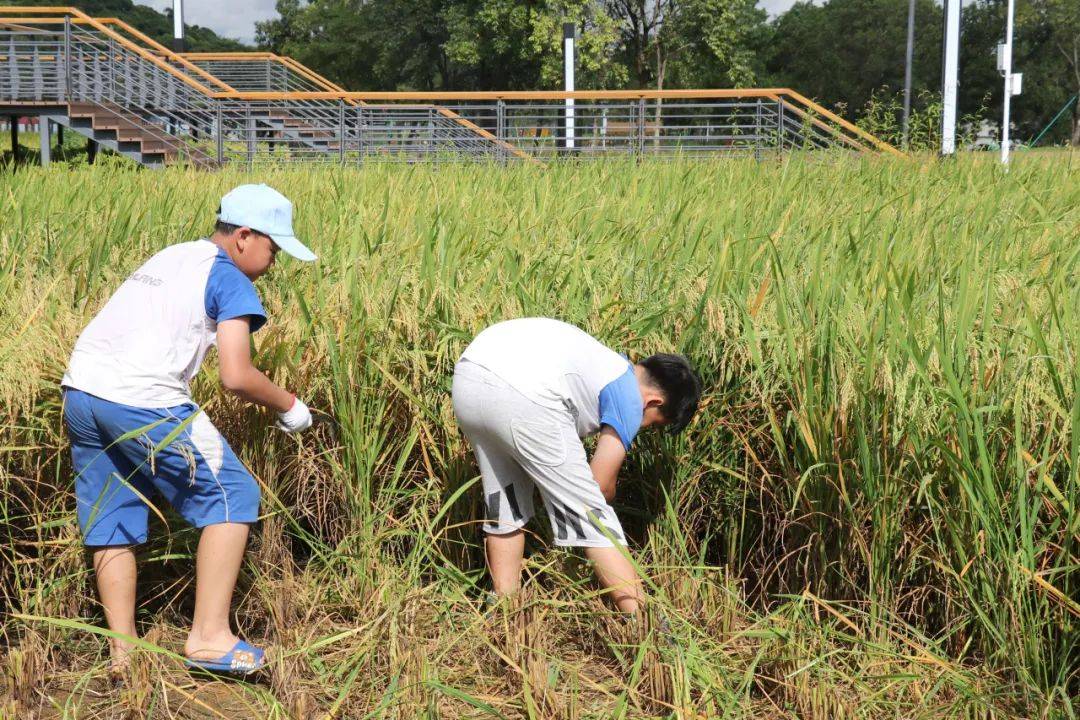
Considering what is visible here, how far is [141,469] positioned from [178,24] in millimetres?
17657

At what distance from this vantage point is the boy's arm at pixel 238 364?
7.98ft

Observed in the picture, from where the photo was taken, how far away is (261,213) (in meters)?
2.61

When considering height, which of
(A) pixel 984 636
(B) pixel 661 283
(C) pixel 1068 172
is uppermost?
(C) pixel 1068 172

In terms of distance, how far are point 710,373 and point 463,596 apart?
91 centimetres

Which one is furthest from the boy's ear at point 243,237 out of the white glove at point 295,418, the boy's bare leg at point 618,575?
the boy's bare leg at point 618,575

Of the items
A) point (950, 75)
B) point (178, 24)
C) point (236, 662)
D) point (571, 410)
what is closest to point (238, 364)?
point (236, 662)

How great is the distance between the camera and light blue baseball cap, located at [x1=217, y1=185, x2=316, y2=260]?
8.53 feet

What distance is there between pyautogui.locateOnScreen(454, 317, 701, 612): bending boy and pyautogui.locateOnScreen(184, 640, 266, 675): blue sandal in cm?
64

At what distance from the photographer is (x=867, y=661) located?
234 cm

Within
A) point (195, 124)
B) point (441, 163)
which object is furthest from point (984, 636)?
Result: point (195, 124)

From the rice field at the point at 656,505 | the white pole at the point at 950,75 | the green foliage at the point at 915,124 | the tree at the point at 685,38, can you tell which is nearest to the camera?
the rice field at the point at 656,505

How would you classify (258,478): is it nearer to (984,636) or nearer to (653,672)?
(653,672)

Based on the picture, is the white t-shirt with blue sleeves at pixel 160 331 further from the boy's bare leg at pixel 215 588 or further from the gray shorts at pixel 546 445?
the gray shorts at pixel 546 445

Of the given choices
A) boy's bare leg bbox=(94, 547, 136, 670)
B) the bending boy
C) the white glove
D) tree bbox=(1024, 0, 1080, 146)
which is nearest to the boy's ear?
the white glove
